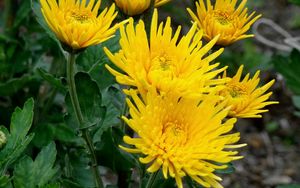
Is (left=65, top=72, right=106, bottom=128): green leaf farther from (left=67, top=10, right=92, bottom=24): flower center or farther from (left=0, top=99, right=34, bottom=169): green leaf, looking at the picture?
(left=67, top=10, right=92, bottom=24): flower center

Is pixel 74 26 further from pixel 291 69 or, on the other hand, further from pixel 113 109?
pixel 291 69

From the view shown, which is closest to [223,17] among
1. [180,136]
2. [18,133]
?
[180,136]

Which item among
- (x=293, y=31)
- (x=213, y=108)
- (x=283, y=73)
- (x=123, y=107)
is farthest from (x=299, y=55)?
(x=293, y=31)

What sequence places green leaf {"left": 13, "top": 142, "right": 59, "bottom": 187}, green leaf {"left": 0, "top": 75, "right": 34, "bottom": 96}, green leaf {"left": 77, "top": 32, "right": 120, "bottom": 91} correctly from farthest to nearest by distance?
green leaf {"left": 0, "top": 75, "right": 34, "bottom": 96}, green leaf {"left": 77, "top": 32, "right": 120, "bottom": 91}, green leaf {"left": 13, "top": 142, "right": 59, "bottom": 187}

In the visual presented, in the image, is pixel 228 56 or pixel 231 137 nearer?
pixel 231 137

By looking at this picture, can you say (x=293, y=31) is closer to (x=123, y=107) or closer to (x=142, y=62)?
(x=123, y=107)

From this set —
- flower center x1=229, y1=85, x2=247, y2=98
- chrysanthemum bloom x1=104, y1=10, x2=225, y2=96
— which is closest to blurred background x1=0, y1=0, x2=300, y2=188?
chrysanthemum bloom x1=104, y1=10, x2=225, y2=96
